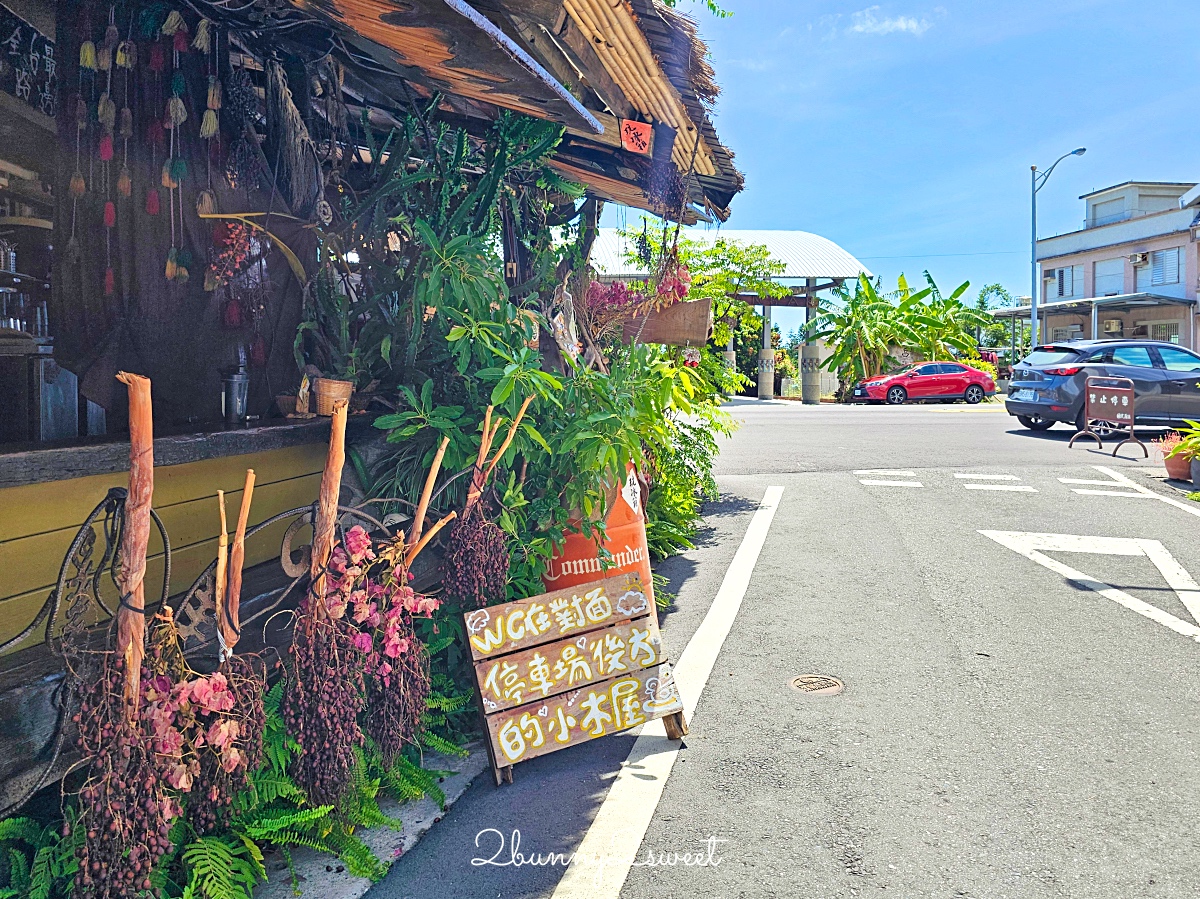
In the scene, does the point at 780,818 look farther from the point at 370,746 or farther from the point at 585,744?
the point at 370,746

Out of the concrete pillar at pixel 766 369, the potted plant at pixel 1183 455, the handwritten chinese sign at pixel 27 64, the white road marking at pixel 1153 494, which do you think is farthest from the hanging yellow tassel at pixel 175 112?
the concrete pillar at pixel 766 369

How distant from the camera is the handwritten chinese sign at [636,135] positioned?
620 centimetres

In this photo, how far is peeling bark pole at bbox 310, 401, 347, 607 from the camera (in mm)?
2863

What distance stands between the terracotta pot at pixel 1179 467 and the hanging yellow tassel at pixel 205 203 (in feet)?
35.1

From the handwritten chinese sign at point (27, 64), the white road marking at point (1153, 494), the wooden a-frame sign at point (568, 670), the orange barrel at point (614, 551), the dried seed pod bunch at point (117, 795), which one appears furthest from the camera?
the white road marking at point (1153, 494)

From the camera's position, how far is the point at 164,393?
4809mm

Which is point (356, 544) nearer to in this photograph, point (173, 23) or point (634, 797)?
point (634, 797)

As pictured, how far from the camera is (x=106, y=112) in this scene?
4.20 m

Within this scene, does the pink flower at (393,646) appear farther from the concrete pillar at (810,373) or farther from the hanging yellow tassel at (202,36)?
the concrete pillar at (810,373)

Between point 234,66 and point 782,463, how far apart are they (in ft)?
32.3

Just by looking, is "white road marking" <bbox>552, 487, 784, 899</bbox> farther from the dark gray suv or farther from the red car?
the red car

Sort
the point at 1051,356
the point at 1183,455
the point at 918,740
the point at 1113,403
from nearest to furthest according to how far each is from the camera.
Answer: the point at 918,740, the point at 1183,455, the point at 1113,403, the point at 1051,356

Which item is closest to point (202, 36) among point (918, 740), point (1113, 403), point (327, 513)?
point (327, 513)

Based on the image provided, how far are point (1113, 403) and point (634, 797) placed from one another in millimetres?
13351
